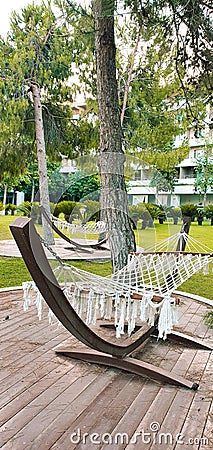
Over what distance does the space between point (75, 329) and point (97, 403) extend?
34 cm

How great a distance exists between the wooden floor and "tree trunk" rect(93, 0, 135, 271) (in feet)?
4.03

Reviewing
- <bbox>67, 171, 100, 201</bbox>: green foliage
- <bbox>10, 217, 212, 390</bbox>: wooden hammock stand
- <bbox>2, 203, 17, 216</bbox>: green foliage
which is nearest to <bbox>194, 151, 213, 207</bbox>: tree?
<bbox>2, 203, 17, 216</bbox>: green foliage

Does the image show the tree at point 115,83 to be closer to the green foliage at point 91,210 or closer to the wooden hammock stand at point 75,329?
the green foliage at point 91,210

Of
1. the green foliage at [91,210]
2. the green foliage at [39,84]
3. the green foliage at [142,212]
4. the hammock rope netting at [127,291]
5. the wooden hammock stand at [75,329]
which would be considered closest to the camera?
the wooden hammock stand at [75,329]

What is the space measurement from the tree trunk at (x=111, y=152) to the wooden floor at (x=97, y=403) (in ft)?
4.03

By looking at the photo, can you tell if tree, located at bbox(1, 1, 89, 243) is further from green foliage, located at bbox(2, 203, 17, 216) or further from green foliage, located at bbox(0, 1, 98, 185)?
green foliage, located at bbox(2, 203, 17, 216)

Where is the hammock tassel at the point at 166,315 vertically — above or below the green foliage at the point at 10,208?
below

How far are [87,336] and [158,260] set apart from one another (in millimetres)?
1005

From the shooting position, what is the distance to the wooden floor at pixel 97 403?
1419mm

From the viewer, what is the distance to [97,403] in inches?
65.4

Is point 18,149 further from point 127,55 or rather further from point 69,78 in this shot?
point 127,55

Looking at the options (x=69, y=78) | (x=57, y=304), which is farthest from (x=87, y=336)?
(x=69, y=78)

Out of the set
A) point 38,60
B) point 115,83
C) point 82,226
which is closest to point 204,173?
point 38,60

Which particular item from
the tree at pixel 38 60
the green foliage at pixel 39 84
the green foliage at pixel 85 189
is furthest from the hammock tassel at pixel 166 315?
the green foliage at pixel 39 84
